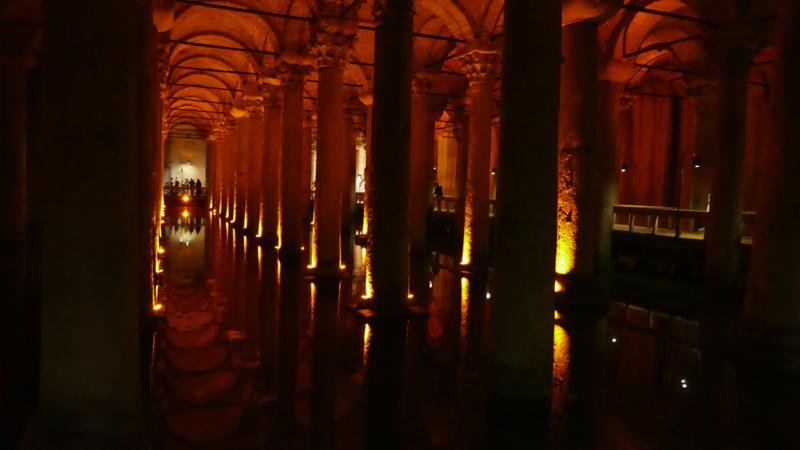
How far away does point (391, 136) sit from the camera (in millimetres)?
8320

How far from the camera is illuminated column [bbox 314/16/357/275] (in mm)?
11266

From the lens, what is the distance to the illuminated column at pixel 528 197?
5223mm

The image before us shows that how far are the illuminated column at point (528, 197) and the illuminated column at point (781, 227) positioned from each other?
3378mm

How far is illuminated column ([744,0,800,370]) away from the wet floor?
0.51 metres

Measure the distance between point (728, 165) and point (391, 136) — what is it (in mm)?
7443

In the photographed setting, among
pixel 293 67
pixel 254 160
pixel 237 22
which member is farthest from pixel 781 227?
pixel 254 160

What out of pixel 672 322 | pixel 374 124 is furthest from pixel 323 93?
pixel 672 322

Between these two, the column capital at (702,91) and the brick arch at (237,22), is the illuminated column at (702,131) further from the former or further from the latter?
the brick arch at (237,22)

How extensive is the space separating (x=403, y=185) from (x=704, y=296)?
747cm

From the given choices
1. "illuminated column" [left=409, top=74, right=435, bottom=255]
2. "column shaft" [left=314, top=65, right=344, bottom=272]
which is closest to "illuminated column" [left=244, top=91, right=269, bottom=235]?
"illuminated column" [left=409, top=74, right=435, bottom=255]

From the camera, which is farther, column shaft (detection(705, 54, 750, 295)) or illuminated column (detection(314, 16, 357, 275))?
column shaft (detection(705, 54, 750, 295))

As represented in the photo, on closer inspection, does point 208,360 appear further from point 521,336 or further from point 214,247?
point 214,247

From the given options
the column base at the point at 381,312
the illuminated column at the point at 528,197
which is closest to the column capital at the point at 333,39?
the column base at the point at 381,312

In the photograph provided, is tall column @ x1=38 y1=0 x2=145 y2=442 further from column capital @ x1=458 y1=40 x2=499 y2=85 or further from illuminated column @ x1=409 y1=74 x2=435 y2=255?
illuminated column @ x1=409 y1=74 x2=435 y2=255
